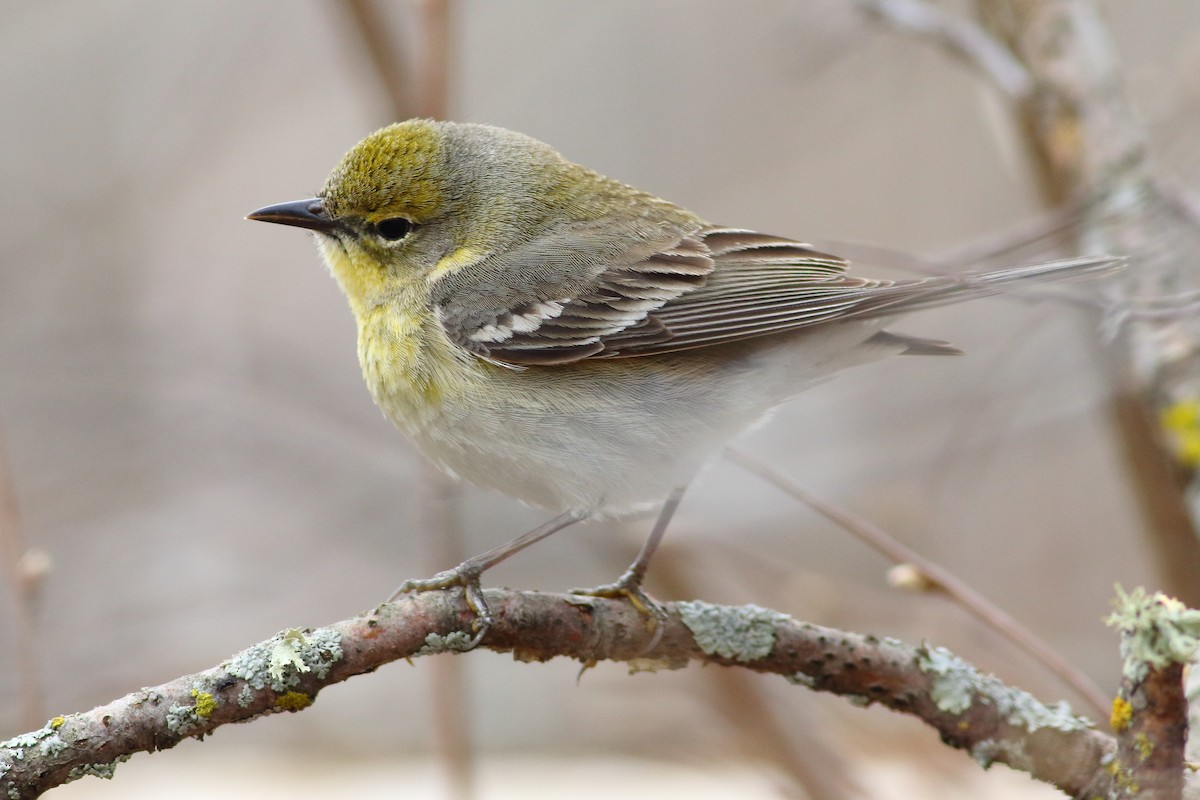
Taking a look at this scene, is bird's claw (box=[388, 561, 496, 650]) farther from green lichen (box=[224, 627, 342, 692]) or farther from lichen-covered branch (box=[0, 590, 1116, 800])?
green lichen (box=[224, 627, 342, 692])

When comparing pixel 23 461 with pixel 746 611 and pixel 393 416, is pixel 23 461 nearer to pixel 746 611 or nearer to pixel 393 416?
pixel 393 416

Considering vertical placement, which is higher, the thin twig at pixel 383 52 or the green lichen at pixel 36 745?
the thin twig at pixel 383 52

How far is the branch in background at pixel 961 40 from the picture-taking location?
3.47 metres

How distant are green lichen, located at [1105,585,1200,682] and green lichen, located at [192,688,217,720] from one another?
4.61ft

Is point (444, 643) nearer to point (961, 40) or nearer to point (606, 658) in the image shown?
point (606, 658)

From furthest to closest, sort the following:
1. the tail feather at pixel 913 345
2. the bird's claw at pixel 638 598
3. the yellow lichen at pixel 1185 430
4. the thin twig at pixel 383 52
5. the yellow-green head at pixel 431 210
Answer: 1. the thin twig at pixel 383 52
2. the yellow-green head at pixel 431 210
3. the tail feather at pixel 913 345
4. the yellow lichen at pixel 1185 430
5. the bird's claw at pixel 638 598

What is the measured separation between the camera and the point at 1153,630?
5.24ft

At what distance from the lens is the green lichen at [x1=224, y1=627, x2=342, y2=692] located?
1.85 meters

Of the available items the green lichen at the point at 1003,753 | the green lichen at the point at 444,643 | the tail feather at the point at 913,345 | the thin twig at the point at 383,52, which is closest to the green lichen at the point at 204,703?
the green lichen at the point at 444,643

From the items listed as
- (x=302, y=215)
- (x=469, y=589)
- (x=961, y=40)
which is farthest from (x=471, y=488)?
(x=961, y=40)

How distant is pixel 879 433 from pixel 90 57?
5537 mm

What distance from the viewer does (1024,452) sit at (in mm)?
→ 6418

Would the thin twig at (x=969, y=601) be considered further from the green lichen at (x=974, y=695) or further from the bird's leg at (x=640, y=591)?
the bird's leg at (x=640, y=591)

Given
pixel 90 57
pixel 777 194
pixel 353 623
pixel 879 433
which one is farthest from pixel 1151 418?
pixel 90 57
